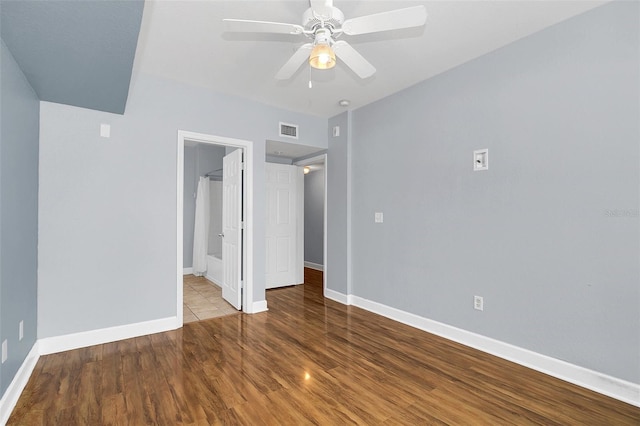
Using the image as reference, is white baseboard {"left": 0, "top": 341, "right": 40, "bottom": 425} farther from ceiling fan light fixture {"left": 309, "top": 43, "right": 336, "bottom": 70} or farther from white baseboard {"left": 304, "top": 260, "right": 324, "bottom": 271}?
white baseboard {"left": 304, "top": 260, "right": 324, "bottom": 271}

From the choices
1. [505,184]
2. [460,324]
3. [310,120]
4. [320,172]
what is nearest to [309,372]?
[460,324]

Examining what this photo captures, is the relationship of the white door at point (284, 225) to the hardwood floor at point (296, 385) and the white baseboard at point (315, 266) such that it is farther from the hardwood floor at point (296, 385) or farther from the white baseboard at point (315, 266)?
the hardwood floor at point (296, 385)

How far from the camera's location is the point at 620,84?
212 cm

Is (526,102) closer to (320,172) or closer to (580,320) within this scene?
(580,320)

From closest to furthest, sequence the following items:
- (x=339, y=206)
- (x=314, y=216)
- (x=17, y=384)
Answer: (x=17, y=384)
(x=339, y=206)
(x=314, y=216)

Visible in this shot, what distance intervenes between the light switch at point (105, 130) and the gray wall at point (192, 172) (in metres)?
3.35

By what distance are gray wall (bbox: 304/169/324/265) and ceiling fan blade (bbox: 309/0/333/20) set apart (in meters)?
5.28

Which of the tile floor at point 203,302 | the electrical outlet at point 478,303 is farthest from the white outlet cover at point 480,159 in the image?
the tile floor at point 203,302

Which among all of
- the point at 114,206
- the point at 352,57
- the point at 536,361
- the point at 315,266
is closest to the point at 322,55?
the point at 352,57

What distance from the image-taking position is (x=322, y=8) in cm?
171

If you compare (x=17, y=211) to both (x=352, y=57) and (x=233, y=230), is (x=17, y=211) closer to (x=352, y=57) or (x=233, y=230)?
(x=233, y=230)

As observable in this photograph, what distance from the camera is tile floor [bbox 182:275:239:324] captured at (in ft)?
12.4

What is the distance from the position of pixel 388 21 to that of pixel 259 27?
76 cm

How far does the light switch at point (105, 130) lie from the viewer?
2.98 m
